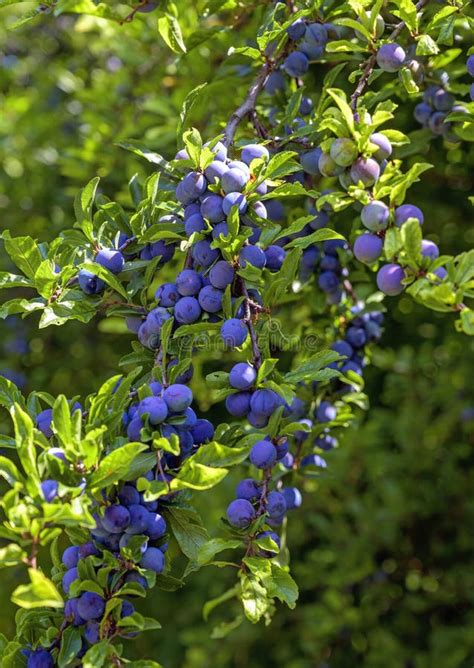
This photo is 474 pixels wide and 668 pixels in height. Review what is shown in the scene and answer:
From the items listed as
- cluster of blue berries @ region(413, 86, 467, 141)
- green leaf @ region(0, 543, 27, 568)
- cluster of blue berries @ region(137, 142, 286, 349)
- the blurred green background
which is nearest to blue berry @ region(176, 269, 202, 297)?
cluster of blue berries @ region(137, 142, 286, 349)

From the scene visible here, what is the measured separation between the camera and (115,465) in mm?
927

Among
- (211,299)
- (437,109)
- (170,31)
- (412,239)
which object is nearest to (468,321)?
(412,239)

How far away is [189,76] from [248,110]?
0.87 metres

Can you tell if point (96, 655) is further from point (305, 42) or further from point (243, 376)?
point (305, 42)

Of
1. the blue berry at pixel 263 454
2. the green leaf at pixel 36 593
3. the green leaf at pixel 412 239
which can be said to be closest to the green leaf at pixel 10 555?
the green leaf at pixel 36 593

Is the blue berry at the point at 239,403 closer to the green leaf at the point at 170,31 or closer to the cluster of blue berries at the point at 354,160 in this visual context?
the cluster of blue berries at the point at 354,160

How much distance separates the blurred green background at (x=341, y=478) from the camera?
2.35m

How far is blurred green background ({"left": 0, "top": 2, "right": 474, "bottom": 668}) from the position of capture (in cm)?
235

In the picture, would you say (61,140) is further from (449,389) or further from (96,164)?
(449,389)

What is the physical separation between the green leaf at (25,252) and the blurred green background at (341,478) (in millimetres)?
1057

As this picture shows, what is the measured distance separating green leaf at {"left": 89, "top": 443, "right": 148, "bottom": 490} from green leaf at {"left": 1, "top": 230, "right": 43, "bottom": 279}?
333 mm

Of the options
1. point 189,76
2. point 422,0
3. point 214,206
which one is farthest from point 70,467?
point 189,76

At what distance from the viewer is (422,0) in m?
1.26

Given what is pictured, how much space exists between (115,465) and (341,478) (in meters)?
1.76
